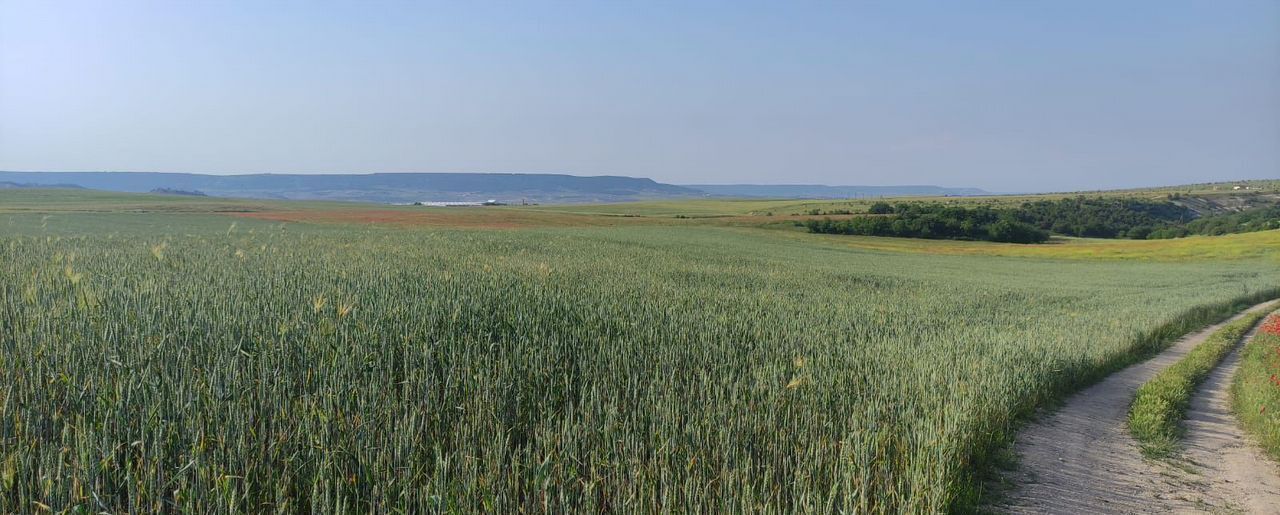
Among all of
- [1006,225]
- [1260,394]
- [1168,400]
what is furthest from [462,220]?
[1260,394]

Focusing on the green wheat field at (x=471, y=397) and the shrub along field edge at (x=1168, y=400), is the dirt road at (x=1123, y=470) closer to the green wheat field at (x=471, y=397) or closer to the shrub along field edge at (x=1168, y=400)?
the shrub along field edge at (x=1168, y=400)

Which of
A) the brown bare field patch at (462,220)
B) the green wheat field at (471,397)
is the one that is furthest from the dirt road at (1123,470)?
the brown bare field patch at (462,220)

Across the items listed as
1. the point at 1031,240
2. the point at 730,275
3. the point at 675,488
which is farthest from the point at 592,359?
the point at 1031,240

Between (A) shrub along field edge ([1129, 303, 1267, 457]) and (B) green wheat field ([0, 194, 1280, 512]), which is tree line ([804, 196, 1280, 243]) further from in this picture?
(B) green wheat field ([0, 194, 1280, 512])

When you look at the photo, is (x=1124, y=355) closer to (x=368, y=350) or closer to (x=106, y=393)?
(x=368, y=350)

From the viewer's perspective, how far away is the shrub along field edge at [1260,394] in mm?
8234

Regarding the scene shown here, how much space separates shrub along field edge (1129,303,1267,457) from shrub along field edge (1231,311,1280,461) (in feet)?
1.62

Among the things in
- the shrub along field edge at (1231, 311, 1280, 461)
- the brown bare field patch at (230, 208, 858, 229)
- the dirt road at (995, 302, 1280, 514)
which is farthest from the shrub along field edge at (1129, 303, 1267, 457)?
the brown bare field patch at (230, 208, 858, 229)

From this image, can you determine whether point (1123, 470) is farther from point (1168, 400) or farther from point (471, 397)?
point (471, 397)

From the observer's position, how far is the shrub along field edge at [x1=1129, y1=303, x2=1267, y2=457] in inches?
314

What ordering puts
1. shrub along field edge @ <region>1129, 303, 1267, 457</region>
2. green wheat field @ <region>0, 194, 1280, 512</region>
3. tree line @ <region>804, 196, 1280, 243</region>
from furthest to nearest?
1. tree line @ <region>804, 196, 1280, 243</region>
2. shrub along field edge @ <region>1129, 303, 1267, 457</region>
3. green wheat field @ <region>0, 194, 1280, 512</region>

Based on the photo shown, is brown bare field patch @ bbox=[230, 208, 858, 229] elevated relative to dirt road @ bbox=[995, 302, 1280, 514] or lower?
elevated

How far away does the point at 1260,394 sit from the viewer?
31.6ft

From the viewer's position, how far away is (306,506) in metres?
4.21
